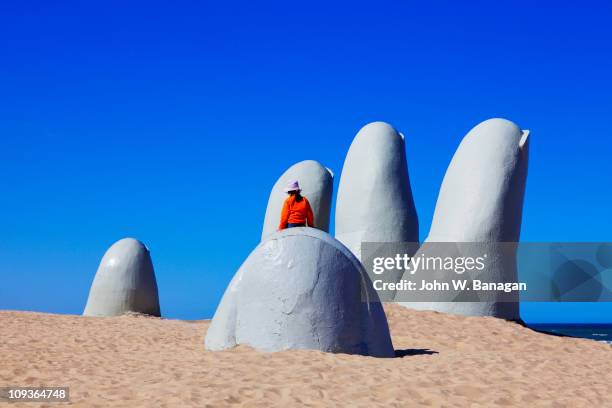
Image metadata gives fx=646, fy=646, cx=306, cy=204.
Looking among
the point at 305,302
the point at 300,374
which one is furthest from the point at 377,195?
the point at 300,374

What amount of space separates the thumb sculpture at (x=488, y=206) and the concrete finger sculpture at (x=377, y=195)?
138cm

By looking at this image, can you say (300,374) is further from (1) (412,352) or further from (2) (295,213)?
(2) (295,213)

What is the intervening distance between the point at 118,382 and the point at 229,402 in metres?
1.43

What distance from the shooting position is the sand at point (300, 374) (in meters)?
5.06

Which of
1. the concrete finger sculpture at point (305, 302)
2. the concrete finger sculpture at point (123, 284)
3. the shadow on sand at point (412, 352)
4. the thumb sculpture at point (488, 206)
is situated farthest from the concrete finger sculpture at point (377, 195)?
the concrete finger sculpture at point (305, 302)

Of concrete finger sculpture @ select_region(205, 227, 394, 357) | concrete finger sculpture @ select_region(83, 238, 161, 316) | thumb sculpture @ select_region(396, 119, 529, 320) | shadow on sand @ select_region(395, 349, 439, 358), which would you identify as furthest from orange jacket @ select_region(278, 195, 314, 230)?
concrete finger sculpture @ select_region(83, 238, 161, 316)

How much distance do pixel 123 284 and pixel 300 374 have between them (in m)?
11.1

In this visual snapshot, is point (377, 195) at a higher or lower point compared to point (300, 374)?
higher

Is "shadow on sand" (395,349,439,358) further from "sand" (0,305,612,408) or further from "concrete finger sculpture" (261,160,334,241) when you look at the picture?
"concrete finger sculpture" (261,160,334,241)

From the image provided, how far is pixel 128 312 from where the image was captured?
1562 cm

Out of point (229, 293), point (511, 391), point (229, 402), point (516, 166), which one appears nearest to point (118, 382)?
point (229, 402)

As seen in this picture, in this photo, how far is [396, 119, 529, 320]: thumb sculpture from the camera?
38.3 feet

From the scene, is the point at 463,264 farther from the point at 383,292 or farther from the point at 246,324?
Answer: the point at 246,324

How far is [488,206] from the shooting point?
11.8 metres
